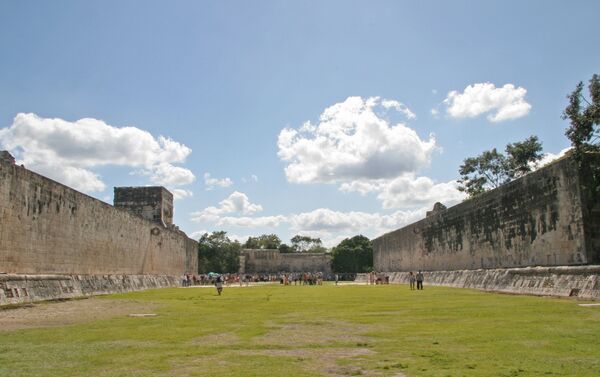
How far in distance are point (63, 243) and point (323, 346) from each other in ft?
50.7

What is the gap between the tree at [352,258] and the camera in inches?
2864

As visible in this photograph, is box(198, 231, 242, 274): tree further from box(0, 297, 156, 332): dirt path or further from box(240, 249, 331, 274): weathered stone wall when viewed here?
box(0, 297, 156, 332): dirt path

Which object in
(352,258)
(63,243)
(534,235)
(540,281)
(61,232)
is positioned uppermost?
(61,232)

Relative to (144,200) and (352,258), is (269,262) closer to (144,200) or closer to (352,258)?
(352,258)

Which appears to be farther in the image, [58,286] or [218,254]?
[218,254]

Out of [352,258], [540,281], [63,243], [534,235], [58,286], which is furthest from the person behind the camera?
[352,258]

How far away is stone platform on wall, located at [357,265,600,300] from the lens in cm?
1246

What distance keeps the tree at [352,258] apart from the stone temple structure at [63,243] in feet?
136

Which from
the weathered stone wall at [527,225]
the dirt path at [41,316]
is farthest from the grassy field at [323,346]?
the weathered stone wall at [527,225]

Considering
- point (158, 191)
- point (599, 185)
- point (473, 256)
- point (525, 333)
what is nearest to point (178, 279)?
point (158, 191)

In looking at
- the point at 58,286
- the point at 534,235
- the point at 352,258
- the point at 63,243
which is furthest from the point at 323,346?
the point at 352,258

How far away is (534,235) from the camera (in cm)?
1720

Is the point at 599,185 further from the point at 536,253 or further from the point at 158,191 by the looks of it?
the point at 158,191

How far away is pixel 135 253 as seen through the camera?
96.8 feet
